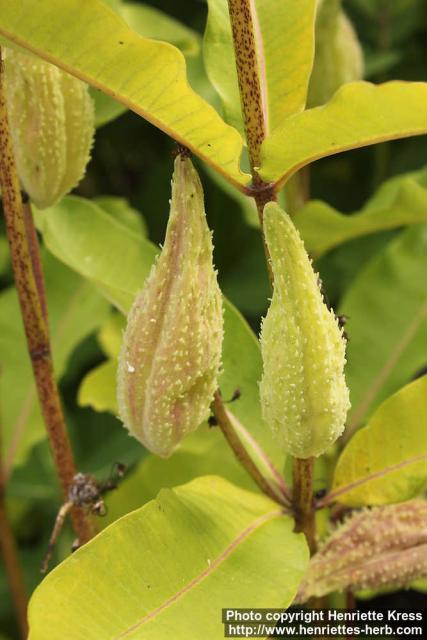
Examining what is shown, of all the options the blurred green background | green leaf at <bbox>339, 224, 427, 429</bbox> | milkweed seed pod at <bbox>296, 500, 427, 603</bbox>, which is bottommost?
the blurred green background

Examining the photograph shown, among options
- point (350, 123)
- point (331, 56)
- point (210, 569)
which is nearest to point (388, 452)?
point (210, 569)

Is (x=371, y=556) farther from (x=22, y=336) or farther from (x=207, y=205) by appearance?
(x=207, y=205)

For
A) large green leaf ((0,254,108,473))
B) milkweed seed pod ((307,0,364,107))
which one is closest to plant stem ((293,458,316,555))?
large green leaf ((0,254,108,473))

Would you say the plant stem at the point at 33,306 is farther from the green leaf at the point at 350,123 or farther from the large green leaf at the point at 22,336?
the large green leaf at the point at 22,336

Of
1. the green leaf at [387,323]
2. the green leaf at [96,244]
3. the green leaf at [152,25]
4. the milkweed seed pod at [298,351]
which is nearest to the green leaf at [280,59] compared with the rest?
the milkweed seed pod at [298,351]

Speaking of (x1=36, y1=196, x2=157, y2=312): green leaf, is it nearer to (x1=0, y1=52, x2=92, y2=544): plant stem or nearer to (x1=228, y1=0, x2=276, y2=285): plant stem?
(x1=0, y1=52, x2=92, y2=544): plant stem
